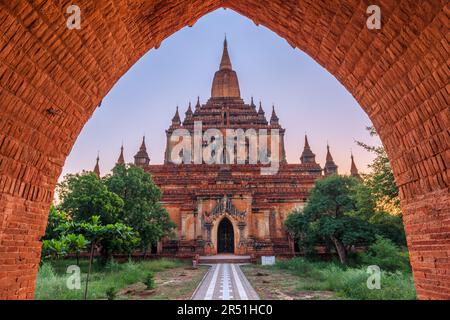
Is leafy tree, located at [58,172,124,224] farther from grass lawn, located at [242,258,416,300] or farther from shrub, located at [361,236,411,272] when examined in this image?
shrub, located at [361,236,411,272]

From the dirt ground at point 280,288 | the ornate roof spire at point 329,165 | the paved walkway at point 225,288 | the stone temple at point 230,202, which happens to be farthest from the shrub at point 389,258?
the ornate roof spire at point 329,165

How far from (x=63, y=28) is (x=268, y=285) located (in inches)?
537

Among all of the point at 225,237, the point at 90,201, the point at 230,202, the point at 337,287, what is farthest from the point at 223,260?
the point at 337,287

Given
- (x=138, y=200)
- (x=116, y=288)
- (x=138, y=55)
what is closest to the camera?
(x=138, y=55)

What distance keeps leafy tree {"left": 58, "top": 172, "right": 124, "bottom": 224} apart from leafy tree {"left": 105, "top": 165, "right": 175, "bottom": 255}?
196 cm

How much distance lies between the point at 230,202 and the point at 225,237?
3.47 meters

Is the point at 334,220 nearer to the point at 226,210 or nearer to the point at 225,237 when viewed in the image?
the point at 226,210

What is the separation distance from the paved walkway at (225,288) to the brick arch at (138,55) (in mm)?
8443

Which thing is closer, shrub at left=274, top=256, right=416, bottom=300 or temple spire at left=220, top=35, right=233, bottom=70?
shrub at left=274, top=256, right=416, bottom=300

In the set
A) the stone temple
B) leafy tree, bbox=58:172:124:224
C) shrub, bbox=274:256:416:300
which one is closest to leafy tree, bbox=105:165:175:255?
leafy tree, bbox=58:172:124:224

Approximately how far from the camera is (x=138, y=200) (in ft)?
76.9

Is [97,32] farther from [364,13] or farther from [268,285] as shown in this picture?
[268,285]

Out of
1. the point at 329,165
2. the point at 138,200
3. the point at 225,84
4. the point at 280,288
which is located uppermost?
the point at 225,84

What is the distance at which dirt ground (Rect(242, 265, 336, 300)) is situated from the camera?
11.5 meters
